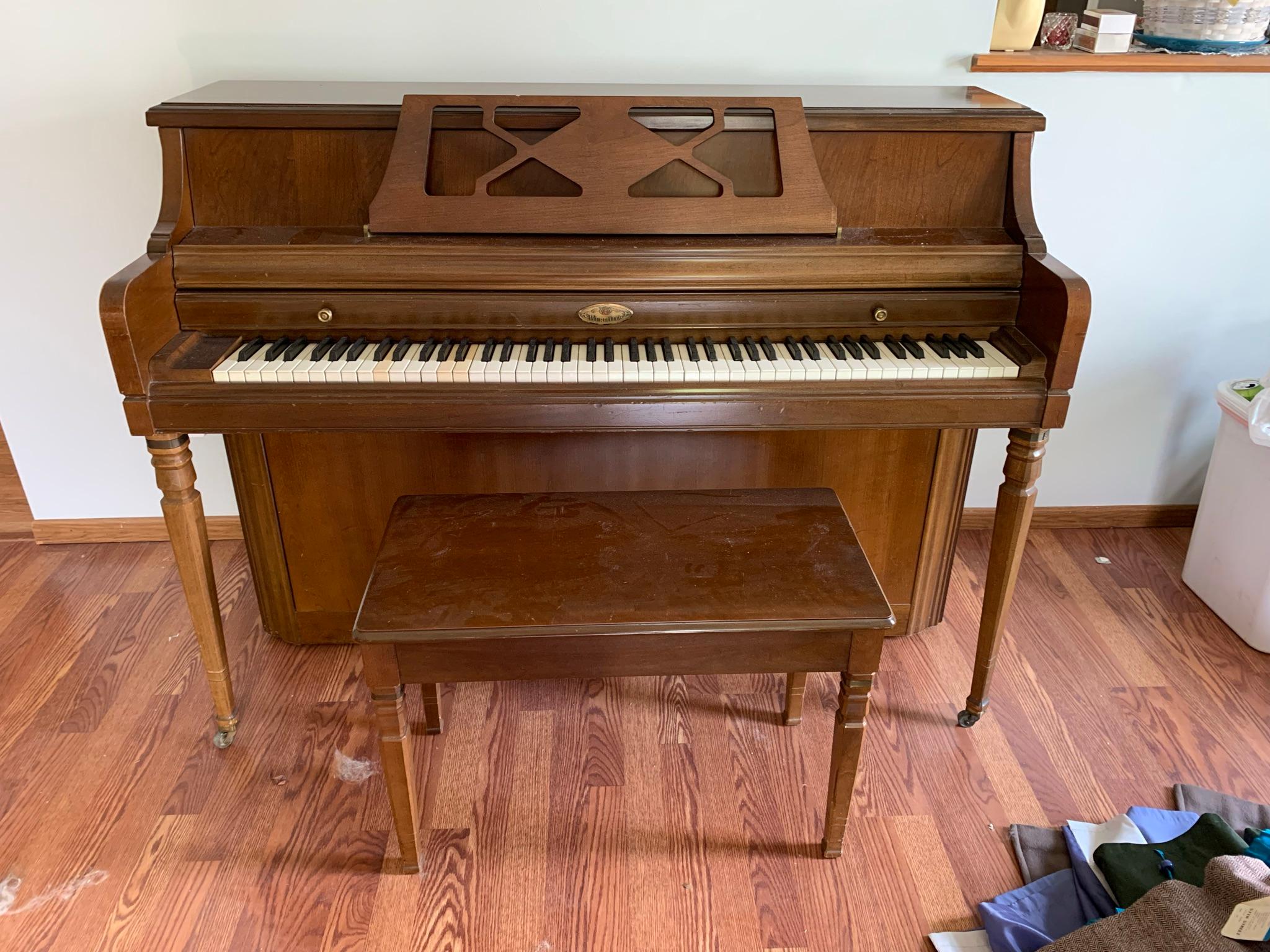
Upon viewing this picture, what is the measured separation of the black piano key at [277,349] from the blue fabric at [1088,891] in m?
1.64

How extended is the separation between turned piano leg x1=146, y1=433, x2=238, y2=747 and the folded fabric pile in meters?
1.41

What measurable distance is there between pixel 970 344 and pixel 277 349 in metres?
1.24

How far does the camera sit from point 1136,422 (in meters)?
2.66

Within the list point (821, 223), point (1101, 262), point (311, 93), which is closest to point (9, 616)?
point (311, 93)

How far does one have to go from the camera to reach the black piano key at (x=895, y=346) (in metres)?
1.71

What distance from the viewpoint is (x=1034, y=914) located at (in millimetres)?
1612

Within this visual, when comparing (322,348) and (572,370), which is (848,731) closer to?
(572,370)

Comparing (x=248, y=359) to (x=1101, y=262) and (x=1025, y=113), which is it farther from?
(x=1101, y=262)

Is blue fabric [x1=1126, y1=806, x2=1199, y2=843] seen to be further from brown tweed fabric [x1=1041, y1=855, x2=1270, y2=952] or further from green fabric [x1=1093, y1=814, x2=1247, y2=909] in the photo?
brown tweed fabric [x1=1041, y1=855, x2=1270, y2=952]

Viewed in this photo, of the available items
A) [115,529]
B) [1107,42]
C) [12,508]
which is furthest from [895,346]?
[12,508]

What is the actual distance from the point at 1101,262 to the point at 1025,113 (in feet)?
2.74

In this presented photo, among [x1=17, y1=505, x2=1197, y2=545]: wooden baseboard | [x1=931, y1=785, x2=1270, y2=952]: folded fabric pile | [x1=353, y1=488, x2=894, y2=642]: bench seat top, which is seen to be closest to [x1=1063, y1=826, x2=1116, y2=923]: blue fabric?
[x1=931, y1=785, x2=1270, y2=952]: folded fabric pile

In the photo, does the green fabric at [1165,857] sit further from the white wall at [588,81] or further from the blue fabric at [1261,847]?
the white wall at [588,81]

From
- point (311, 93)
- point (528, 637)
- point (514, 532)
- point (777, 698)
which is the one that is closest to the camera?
point (528, 637)
